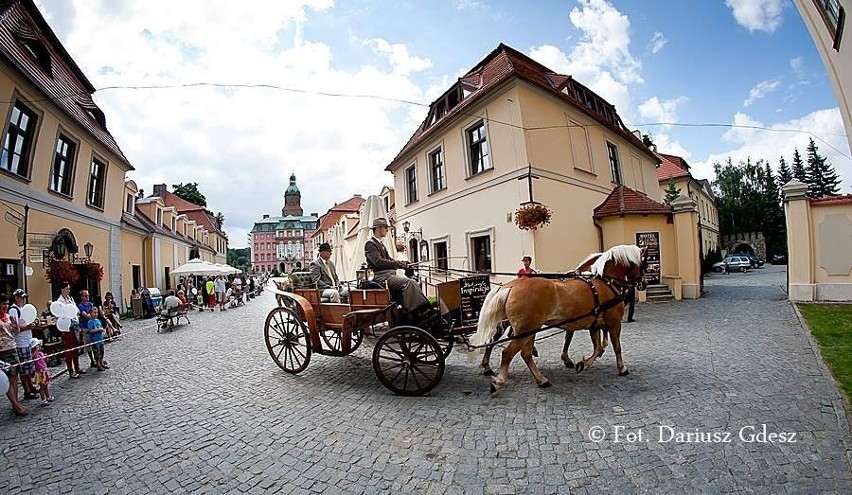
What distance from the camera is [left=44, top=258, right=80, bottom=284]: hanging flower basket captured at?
9.91m

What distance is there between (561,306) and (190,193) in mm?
49661

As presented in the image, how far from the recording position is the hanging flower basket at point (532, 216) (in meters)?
9.88

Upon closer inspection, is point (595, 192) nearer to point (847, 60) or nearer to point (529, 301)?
point (847, 60)

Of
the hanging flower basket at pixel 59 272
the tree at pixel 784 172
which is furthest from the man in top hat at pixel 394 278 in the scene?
the tree at pixel 784 172

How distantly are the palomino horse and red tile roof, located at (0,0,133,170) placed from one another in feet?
38.5

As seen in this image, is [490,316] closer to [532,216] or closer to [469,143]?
[532,216]

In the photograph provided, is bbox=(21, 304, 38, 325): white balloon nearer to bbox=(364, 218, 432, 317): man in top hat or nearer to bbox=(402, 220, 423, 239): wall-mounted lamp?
bbox=(364, 218, 432, 317): man in top hat

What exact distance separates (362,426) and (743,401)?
3.82 m

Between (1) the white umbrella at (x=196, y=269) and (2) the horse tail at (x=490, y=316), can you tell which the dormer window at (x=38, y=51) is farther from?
(2) the horse tail at (x=490, y=316)

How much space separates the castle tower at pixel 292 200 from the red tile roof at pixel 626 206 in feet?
357

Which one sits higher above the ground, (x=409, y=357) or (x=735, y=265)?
(x=409, y=357)

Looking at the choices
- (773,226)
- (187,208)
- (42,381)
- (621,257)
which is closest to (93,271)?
(42,381)

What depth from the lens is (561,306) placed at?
456cm

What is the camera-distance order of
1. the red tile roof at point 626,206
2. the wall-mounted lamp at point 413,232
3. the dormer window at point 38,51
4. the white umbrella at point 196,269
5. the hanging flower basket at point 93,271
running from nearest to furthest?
the dormer window at point 38,51
the red tile roof at point 626,206
the hanging flower basket at point 93,271
the wall-mounted lamp at point 413,232
the white umbrella at point 196,269
